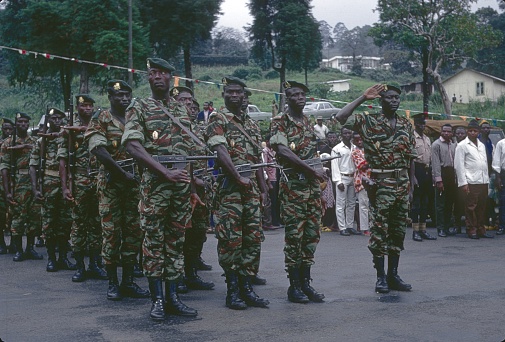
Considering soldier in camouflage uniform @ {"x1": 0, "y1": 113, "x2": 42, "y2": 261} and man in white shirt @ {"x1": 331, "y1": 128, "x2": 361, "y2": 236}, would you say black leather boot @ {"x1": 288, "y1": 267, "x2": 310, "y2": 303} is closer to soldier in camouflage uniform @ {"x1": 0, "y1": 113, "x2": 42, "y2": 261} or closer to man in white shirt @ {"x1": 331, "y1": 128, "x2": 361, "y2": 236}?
soldier in camouflage uniform @ {"x1": 0, "y1": 113, "x2": 42, "y2": 261}

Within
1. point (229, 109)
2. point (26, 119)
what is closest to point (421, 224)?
point (229, 109)

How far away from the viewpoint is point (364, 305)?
642 cm

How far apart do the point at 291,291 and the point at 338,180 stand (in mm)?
6806

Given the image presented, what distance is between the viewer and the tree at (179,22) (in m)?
31.7

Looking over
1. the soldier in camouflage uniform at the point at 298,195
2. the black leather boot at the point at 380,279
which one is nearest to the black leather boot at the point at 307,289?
the soldier in camouflage uniform at the point at 298,195

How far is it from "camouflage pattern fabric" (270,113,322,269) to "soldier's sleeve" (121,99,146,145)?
145cm

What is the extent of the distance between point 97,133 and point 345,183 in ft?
23.9

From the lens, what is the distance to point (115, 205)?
22.7 feet

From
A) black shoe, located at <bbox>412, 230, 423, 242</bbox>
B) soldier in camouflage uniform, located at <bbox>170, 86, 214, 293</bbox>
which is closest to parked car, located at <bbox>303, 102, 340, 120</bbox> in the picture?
black shoe, located at <bbox>412, 230, 423, 242</bbox>

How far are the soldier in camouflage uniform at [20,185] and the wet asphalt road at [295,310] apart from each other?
1.12 meters

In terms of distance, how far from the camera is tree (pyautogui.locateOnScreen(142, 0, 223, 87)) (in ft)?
104

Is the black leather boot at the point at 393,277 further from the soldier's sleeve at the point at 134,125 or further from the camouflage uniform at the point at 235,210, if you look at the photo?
the soldier's sleeve at the point at 134,125

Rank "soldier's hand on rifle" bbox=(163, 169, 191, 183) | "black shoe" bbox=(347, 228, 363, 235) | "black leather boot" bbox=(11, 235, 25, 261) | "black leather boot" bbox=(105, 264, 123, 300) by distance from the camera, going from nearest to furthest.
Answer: "soldier's hand on rifle" bbox=(163, 169, 191, 183) < "black leather boot" bbox=(105, 264, 123, 300) < "black leather boot" bbox=(11, 235, 25, 261) < "black shoe" bbox=(347, 228, 363, 235)

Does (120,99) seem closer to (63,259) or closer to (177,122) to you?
(177,122)
